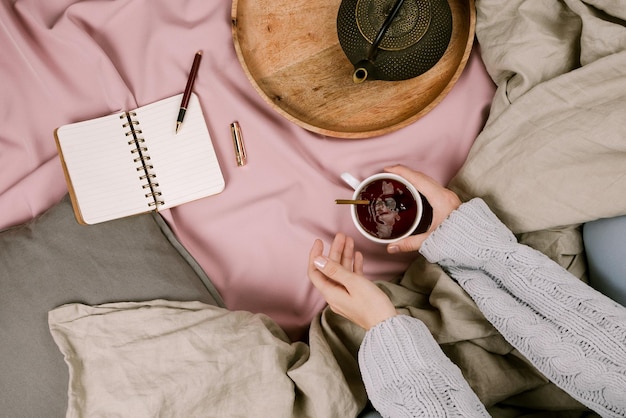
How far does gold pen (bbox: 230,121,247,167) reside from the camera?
3.05 ft

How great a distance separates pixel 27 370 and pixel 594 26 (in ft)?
3.36

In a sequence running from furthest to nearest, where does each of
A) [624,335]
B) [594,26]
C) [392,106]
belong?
[392,106] → [594,26] → [624,335]

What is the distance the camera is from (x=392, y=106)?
0.89 metres

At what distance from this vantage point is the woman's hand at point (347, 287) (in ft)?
2.43

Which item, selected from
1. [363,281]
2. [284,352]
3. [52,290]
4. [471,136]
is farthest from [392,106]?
[52,290]

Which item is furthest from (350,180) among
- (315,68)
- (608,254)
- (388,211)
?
(608,254)

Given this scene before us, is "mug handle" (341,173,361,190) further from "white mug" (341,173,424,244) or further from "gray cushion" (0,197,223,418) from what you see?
"gray cushion" (0,197,223,418)

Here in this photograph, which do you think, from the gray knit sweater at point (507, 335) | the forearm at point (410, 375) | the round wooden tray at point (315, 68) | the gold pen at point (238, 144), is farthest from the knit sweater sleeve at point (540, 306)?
the gold pen at point (238, 144)

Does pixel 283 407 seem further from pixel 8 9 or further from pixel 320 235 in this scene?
pixel 8 9

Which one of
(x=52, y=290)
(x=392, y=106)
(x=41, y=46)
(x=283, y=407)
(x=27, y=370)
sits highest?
(x=41, y=46)

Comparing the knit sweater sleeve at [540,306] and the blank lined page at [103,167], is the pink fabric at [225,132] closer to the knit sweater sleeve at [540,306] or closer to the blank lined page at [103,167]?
the blank lined page at [103,167]

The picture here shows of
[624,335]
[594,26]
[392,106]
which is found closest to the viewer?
[624,335]

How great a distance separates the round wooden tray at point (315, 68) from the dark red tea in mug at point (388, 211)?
0.33 feet

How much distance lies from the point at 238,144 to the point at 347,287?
1.14 feet
